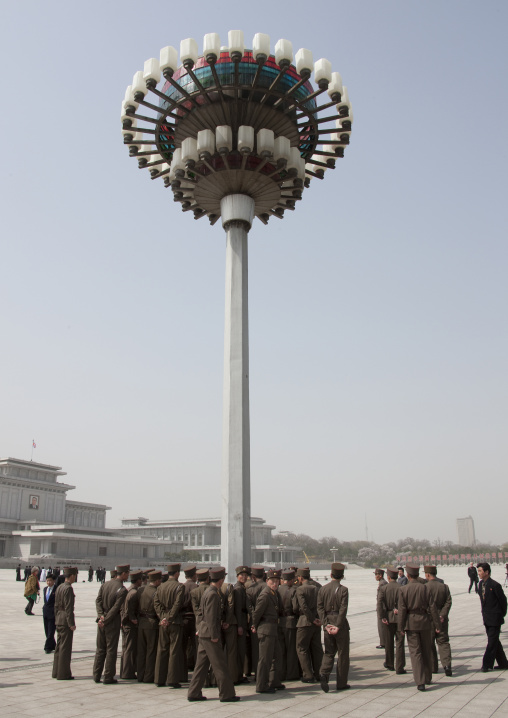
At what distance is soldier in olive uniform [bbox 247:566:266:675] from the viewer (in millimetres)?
10555

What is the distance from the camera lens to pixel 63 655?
434 inches

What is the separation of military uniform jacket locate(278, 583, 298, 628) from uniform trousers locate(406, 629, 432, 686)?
2201 millimetres

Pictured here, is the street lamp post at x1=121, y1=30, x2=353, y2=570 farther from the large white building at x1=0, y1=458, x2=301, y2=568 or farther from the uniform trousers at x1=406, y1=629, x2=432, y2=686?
the large white building at x1=0, y1=458, x2=301, y2=568

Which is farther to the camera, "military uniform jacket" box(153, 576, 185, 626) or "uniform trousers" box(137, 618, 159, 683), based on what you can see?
"uniform trousers" box(137, 618, 159, 683)

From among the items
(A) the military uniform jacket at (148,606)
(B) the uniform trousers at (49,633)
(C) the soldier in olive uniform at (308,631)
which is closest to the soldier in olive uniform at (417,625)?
(C) the soldier in olive uniform at (308,631)

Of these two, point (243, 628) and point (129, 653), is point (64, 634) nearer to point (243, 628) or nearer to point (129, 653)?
point (129, 653)

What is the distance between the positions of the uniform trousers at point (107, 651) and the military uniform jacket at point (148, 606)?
0.51 metres

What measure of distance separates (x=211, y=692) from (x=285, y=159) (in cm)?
1325

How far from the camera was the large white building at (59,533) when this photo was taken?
2960 inches

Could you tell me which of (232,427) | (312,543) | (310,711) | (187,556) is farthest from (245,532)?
(312,543)

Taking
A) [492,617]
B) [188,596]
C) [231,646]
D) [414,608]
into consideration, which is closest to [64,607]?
[188,596]

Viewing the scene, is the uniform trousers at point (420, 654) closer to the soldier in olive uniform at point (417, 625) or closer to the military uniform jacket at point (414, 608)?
the soldier in olive uniform at point (417, 625)

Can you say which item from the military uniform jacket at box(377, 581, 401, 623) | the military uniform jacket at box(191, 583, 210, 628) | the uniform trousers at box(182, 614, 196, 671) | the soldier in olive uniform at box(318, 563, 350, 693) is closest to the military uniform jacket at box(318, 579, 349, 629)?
the soldier in olive uniform at box(318, 563, 350, 693)

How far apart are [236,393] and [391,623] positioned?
733 centimetres
